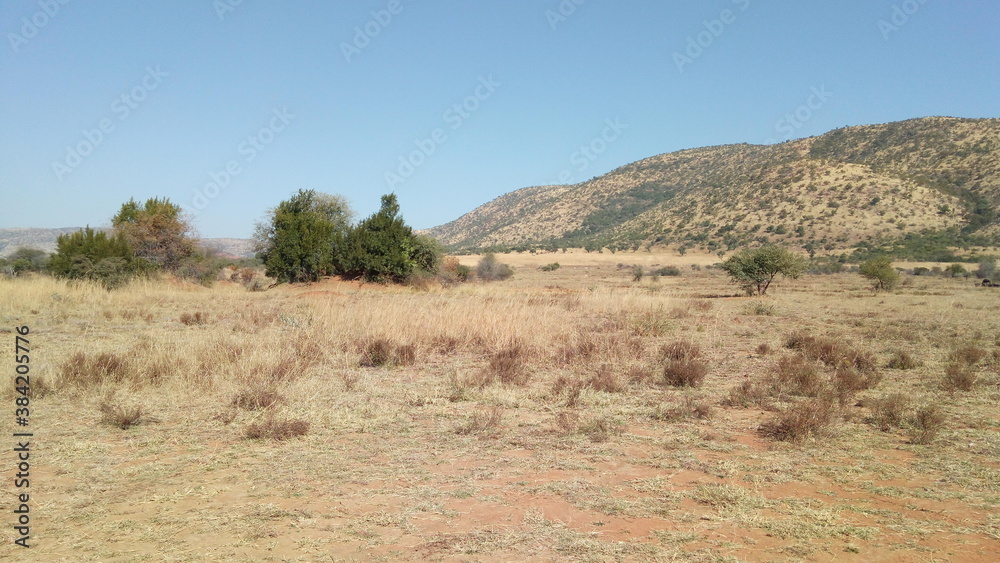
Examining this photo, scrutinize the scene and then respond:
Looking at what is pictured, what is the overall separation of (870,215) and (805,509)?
2755 inches

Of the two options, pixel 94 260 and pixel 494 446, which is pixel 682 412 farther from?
pixel 94 260

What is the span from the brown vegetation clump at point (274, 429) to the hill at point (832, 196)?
64.0 meters

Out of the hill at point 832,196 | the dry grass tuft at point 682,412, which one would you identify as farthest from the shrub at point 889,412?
the hill at point 832,196

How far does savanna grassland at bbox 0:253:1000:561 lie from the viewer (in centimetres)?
427

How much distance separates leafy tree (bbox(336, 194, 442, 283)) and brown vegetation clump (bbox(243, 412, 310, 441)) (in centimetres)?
2630

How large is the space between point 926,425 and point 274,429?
7750mm

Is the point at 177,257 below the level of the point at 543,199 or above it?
below

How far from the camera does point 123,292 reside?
2183cm

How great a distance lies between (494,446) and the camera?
6480 mm

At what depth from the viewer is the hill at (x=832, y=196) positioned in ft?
199

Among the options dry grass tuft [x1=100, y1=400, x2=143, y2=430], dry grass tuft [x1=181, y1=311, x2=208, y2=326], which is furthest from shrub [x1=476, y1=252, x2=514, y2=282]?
dry grass tuft [x1=100, y1=400, x2=143, y2=430]

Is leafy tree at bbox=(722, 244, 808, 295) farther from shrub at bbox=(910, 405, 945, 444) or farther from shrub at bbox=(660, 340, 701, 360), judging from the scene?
shrub at bbox=(910, 405, 945, 444)

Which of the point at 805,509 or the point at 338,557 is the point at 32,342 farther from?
the point at 805,509

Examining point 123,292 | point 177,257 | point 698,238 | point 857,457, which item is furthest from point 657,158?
point 857,457
